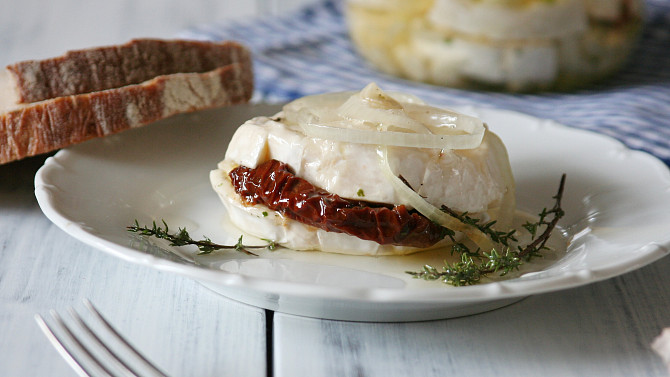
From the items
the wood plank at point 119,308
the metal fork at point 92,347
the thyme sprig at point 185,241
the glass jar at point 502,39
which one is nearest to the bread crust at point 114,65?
the wood plank at point 119,308

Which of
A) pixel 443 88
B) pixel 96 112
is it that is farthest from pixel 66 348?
pixel 443 88

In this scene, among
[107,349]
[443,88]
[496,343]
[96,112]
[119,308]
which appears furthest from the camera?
[443,88]

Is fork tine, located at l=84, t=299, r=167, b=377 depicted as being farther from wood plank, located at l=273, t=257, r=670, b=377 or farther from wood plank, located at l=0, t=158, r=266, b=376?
wood plank, located at l=273, t=257, r=670, b=377

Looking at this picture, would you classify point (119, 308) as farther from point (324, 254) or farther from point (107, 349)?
point (324, 254)

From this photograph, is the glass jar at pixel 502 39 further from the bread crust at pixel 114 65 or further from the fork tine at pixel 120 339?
the fork tine at pixel 120 339

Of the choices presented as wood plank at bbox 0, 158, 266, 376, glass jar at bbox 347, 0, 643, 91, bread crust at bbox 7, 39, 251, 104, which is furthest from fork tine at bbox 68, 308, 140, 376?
glass jar at bbox 347, 0, 643, 91

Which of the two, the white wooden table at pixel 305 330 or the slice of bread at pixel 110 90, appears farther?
the slice of bread at pixel 110 90

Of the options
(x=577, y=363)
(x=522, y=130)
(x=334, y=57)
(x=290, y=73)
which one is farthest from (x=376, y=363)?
(x=334, y=57)

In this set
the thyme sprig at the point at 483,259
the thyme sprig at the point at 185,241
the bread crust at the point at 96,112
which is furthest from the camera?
the bread crust at the point at 96,112
